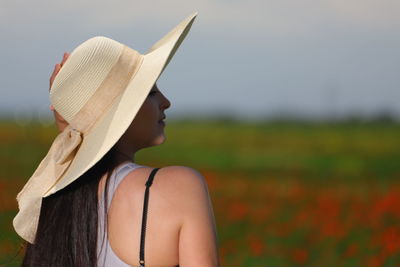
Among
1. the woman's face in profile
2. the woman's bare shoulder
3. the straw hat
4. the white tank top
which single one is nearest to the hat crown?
the straw hat

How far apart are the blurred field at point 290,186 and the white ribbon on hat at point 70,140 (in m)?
0.42

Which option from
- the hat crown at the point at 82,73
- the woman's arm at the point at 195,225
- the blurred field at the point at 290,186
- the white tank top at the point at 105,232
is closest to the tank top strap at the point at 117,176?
the white tank top at the point at 105,232

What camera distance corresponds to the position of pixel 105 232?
6.87 ft

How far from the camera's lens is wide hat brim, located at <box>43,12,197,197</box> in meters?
2.12

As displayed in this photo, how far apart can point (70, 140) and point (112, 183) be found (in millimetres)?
271

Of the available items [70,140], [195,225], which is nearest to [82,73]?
[70,140]

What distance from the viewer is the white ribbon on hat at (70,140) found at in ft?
7.32

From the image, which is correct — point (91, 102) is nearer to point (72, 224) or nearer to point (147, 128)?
point (147, 128)

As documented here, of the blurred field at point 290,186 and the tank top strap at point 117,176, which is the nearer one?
the tank top strap at point 117,176

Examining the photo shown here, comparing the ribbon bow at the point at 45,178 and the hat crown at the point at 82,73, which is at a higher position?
the hat crown at the point at 82,73

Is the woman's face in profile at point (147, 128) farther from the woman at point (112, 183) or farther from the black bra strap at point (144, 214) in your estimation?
the black bra strap at point (144, 214)

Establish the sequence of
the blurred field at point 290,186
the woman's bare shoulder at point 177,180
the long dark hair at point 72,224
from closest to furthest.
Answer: the woman's bare shoulder at point 177,180 → the long dark hair at point 72,224 → the blurred field at point 290,186

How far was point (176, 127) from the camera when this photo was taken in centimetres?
2373

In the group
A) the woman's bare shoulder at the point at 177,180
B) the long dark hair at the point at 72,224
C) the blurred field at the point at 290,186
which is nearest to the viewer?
the woman's bare shoulder at the point at 177,180
